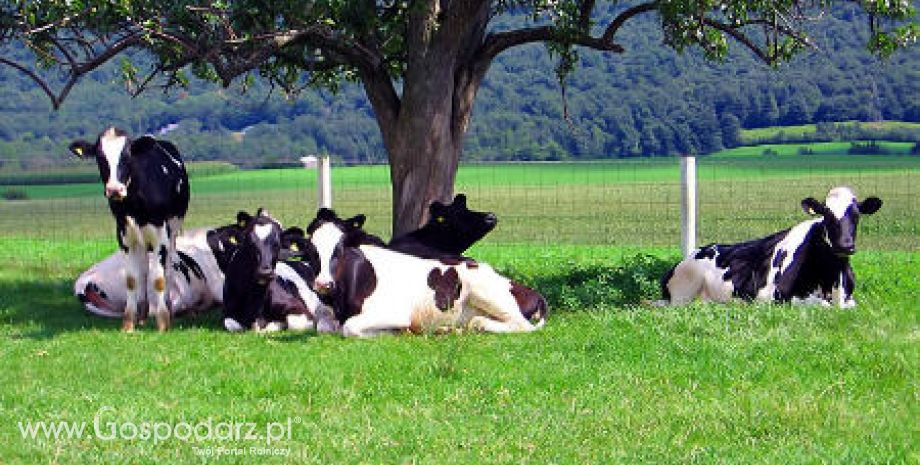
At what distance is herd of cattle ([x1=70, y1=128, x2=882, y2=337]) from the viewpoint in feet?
38.5

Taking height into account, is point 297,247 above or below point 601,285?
above

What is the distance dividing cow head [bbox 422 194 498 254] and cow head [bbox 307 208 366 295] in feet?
5.43

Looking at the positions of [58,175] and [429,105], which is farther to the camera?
[58,175]

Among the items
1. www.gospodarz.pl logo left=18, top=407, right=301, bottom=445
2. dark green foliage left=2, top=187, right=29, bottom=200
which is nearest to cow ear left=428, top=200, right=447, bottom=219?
www.gospodarz.pl logo left=18, top=407, right=301, bottom=445

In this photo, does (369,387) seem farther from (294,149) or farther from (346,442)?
(294,149)

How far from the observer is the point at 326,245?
38.0ft

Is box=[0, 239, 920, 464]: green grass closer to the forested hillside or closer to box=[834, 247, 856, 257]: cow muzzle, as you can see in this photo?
box=[834, 247, 856, 257]: cow muzzle

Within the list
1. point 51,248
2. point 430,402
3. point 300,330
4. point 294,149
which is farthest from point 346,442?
point 294,149

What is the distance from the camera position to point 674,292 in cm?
1352

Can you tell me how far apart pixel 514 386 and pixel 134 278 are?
537cm

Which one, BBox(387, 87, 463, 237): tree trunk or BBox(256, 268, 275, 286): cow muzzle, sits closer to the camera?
BBox(256, 268, 275, 286): cow muzzle

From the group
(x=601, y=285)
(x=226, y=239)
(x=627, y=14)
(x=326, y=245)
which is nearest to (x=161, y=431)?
(x=326, y=245)

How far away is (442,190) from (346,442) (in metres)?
8.16

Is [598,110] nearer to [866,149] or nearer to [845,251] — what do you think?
[866,149]
